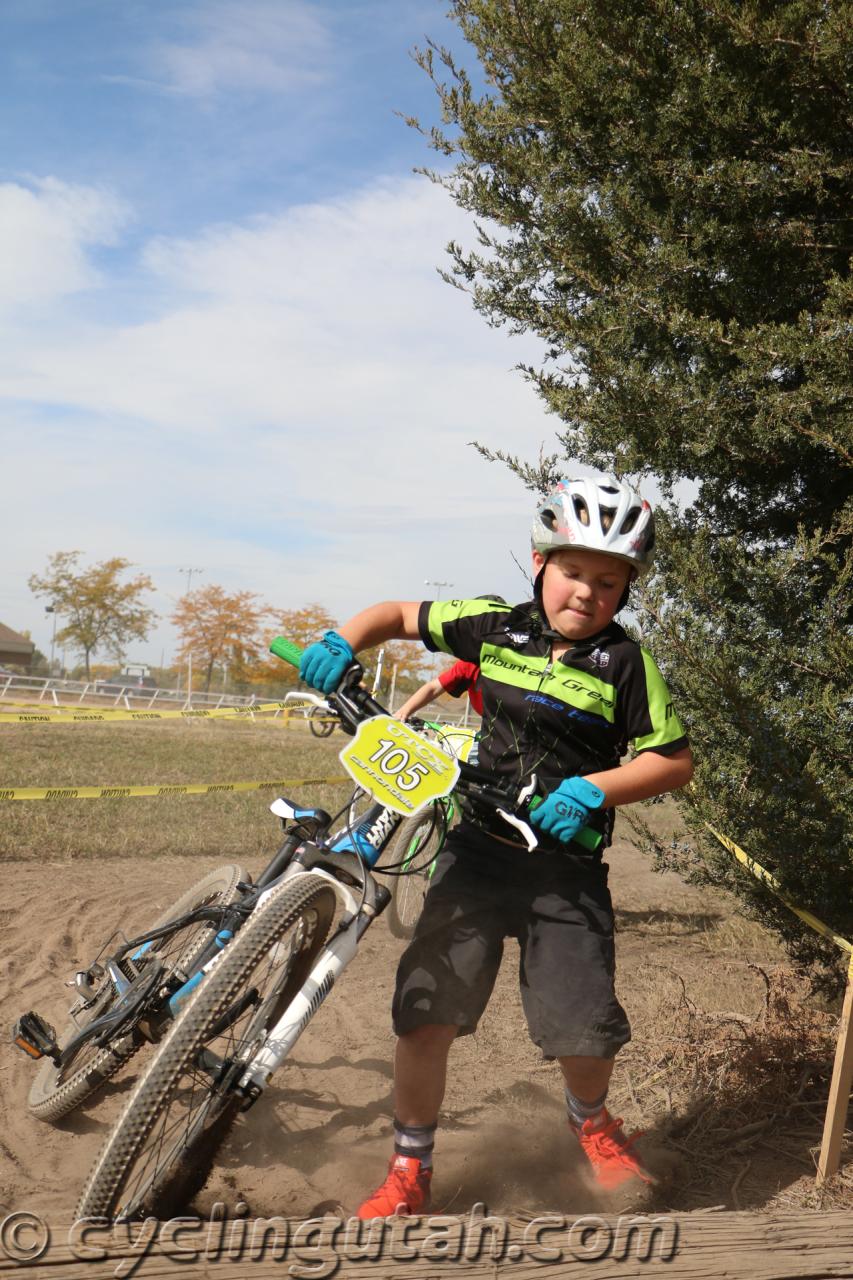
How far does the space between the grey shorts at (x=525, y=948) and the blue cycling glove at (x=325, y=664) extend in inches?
30.1

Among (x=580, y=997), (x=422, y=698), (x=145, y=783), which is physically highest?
(x=422, y=698)

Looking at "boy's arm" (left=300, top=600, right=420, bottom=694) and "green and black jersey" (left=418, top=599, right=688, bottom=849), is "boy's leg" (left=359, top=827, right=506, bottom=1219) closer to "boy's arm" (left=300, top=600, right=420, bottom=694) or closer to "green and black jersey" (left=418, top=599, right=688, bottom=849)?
"green and black jersey" (left=418, top=599, right=688, bottom=849)

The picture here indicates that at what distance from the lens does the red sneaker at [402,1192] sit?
3.07m

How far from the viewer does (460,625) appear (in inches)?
141

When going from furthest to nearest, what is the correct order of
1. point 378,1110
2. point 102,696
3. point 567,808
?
point 102,696 → point 378,1110 → point 567,808

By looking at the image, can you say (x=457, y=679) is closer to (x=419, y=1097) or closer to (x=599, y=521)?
(x=599, y=521)

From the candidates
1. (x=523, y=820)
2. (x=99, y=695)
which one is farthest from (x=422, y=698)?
(x=99, y=695)

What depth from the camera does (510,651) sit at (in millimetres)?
3525

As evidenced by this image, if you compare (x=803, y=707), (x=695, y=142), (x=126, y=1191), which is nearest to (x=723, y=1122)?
(x=803, y=707)

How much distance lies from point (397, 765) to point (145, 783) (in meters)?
10.5

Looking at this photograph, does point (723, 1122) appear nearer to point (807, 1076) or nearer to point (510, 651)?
point (807, 1076)

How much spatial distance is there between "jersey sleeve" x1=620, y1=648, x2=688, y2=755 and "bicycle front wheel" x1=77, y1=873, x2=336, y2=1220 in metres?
1.11

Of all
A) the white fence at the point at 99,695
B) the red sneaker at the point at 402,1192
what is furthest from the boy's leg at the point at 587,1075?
the white fence at the point at 99,695

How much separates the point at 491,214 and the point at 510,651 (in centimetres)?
273
